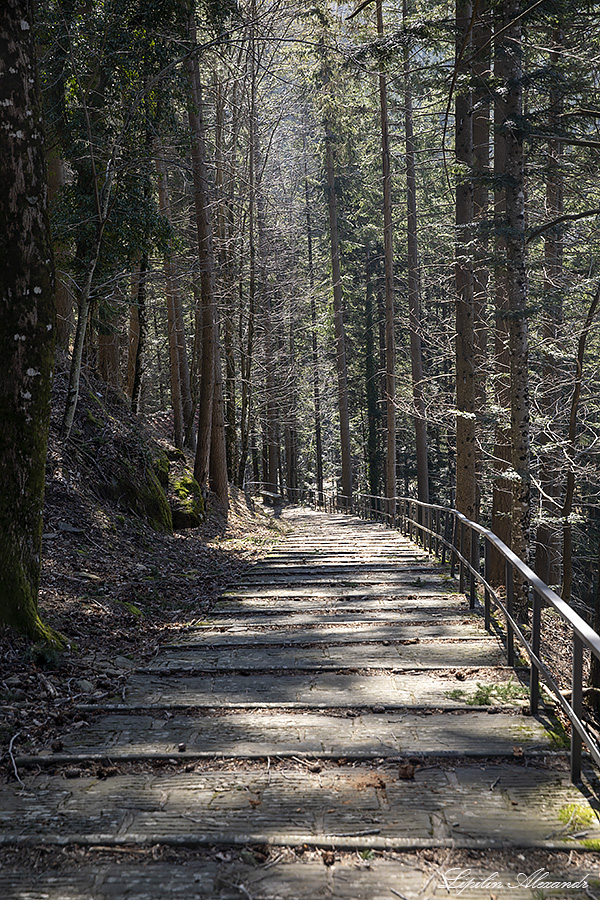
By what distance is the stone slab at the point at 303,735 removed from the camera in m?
3.50

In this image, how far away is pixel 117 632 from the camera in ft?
19.5

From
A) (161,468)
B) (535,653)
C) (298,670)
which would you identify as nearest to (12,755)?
(298,670)

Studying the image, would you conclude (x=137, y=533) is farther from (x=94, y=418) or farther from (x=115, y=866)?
(x=115, y=866)

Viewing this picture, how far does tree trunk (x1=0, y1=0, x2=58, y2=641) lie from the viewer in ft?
14.8

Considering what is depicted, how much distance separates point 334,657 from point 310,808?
2261 mm

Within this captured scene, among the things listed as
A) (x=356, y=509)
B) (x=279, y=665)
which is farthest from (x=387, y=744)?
(x=356, y=509)

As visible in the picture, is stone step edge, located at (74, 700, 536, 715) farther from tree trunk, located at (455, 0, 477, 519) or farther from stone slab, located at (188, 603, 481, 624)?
tree trunk, located at (455, 0, 477, 519)

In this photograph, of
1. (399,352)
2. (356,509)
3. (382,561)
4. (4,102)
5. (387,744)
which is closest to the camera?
(387,744)

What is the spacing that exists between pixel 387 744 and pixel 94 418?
8.33 meters

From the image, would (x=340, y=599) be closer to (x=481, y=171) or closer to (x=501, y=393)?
(x=481, y=171)

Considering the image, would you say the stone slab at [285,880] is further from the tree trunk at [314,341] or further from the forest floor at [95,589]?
the tree trunk at [314,341]

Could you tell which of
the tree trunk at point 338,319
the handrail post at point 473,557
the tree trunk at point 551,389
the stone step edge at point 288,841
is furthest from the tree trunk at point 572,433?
the tree trunk at point 338,319

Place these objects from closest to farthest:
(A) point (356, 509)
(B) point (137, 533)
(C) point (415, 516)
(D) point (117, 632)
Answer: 1. (D) point (117, 632)
2. (B) point (137, 533)
3. (C) point (415, 516)
4. (A) point (356, 509)

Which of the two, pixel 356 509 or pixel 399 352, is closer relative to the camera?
pixel 356 509
